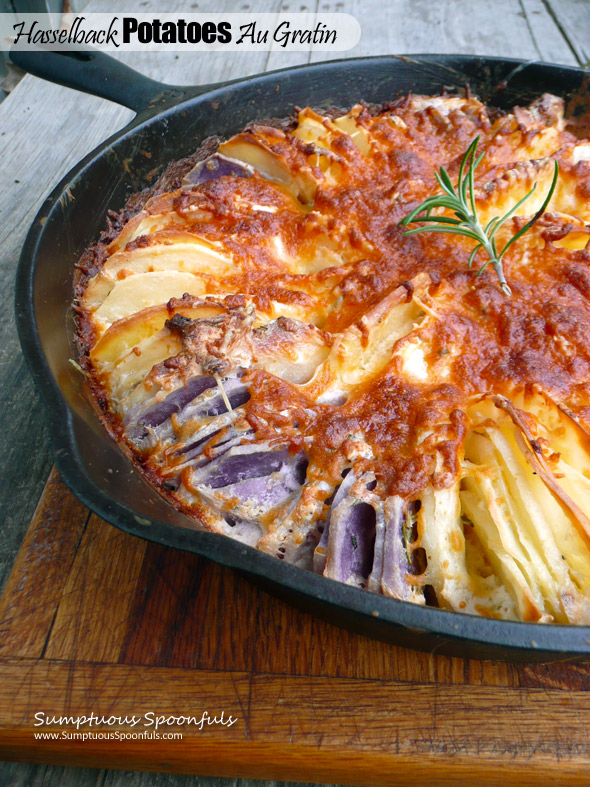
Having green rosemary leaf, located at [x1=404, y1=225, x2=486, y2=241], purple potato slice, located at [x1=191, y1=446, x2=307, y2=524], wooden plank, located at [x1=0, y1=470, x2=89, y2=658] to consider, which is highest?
green rosemary leaf, located at [x1=404, y1=225, x2=486, y2=241]

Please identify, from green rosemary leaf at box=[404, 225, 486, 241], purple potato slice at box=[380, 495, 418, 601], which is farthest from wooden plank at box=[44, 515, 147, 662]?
green rosemary leaf at box=[404, 225, 486, 241]

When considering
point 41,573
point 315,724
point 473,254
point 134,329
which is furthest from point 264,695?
point 473,254

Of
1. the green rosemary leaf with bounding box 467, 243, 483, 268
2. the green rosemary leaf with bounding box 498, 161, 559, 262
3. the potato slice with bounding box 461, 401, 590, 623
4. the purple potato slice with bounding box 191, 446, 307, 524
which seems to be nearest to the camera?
the potato slice with bounding box 461, 401, 590, 623

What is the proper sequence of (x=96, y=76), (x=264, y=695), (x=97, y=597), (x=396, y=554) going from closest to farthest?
(x=396, y=554) < (x=264, y=695) < (x=97, y=597) < (x=96, y=76)

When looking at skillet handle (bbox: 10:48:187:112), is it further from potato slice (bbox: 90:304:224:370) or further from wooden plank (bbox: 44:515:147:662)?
wooden plank (bbox: 44:515:147:662)

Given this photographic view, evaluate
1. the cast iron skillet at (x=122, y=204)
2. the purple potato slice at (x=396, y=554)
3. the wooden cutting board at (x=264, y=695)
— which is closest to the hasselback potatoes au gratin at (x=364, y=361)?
the purple potato slice at (x=396, y=554)

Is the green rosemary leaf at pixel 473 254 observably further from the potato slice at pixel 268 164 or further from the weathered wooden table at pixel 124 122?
the weathered wooden table at pixel 124 122

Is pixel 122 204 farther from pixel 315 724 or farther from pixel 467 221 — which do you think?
pixel 315 724

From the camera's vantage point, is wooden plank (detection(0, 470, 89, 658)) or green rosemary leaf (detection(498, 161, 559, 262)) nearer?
wooden plank (detection(0, 470, 89, 658))

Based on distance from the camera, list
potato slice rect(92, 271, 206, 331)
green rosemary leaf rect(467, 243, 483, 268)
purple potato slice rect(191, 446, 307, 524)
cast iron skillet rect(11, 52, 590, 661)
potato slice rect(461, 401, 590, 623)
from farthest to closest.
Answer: potato slice rect(92, 271, 206, 331), green rosemary leaf rect(467, 243, 483, 268), purple potato slice rect(191, 446, 307, 524), potato slice rect(461, 401, 590, 623), cast iron skillet rect(11, 52, 590, 661)
